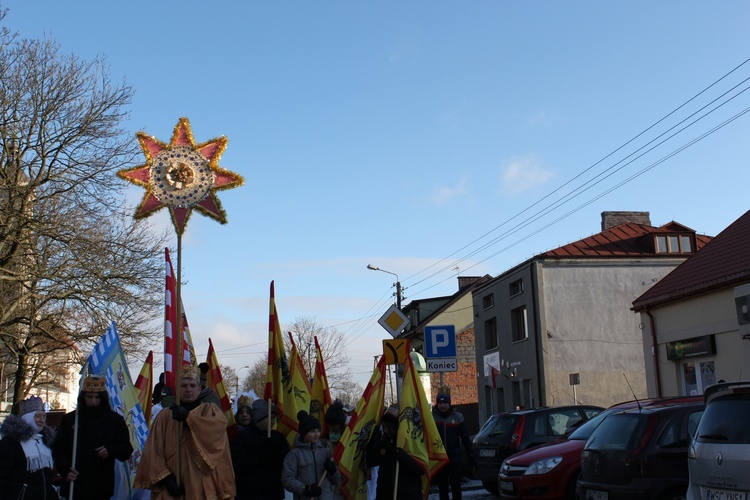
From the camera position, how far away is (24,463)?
765cm

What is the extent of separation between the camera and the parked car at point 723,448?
625 cm

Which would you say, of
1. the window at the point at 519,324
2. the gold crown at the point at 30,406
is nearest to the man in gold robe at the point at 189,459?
the gold crown at the point at 30,406

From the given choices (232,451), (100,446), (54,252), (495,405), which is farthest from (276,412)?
(495,405)

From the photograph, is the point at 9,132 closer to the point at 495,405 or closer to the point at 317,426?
the point at 317,426

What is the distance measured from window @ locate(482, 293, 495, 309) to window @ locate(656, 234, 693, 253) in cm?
848

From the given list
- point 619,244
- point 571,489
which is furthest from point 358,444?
point 619,244

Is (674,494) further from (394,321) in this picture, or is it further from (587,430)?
(394,321)

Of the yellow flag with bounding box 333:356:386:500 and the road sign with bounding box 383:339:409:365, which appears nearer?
the yellow flag with bounding box 333:356:386:500

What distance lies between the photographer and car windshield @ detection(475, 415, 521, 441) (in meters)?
14.5

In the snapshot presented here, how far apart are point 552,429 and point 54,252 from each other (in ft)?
48.1

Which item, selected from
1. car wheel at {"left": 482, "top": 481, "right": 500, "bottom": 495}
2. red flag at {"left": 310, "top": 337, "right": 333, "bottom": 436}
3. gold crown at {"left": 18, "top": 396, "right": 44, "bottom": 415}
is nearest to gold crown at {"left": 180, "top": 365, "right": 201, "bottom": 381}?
red flag at {"left": 310, "top": 337, "right": 333, "bottom": 436}

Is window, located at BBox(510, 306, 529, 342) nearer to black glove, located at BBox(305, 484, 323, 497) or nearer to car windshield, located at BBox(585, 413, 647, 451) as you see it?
car windshield, located at BBox(585, 413, 647, 451)

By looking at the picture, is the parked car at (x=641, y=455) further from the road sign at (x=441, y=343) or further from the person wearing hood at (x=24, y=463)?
the person wearing hood at (x=24, y=463)

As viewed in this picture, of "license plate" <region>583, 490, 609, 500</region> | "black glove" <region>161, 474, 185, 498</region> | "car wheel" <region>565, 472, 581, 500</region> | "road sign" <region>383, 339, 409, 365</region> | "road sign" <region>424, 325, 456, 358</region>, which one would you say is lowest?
"car wheel" <region>565, 472, 581, 500</region>
